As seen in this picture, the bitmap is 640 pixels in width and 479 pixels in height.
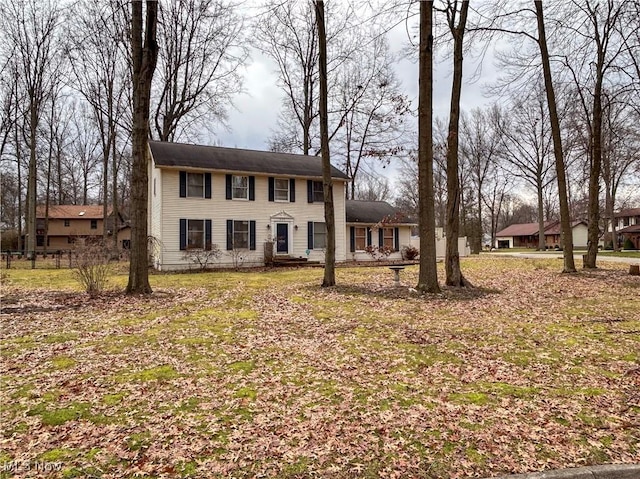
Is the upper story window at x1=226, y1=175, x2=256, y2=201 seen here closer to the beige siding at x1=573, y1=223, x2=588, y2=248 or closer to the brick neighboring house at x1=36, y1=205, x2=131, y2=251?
the brick neighboring house at x1=36, y1=205, x2=131, y2=251

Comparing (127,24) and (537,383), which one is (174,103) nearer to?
(127,24)

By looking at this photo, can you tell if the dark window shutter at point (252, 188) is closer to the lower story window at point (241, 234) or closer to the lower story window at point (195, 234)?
the lower story window at point (241, 234)

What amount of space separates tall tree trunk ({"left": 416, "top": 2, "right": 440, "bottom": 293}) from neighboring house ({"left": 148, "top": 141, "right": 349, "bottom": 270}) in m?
10.8

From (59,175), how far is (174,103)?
1921cm

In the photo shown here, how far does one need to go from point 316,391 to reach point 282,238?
53.3ft

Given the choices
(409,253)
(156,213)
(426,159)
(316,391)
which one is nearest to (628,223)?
(409,253)

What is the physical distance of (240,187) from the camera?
19.3 metres

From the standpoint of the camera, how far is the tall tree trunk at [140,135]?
393 inches

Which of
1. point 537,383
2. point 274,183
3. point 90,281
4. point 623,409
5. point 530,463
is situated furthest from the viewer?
point 274,183

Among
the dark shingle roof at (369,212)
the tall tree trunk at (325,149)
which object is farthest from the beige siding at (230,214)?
the tall tree trunk at (325,149)

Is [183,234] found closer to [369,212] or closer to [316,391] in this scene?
[369,212]

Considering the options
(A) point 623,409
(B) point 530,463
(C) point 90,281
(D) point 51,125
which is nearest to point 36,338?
(C) point 90,281

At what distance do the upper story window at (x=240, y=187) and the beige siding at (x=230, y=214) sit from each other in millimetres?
276

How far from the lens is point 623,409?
3656 mm
